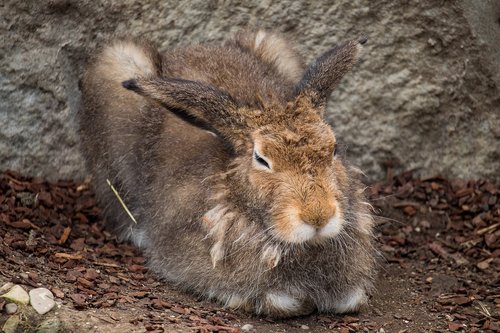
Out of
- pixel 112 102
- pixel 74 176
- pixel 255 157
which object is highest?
pixel 255 157

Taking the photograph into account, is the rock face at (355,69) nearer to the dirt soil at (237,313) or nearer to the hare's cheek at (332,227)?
the dirt soil at (237,313)

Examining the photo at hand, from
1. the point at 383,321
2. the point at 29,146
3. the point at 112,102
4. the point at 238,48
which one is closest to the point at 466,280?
the point at 383,321

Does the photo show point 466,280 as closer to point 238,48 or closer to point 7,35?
point 238,48

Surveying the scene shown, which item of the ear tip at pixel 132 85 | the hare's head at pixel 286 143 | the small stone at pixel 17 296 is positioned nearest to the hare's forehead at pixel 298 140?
the hare's head at pixel 286 143

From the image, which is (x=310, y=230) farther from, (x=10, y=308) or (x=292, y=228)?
(x=10, y=308)

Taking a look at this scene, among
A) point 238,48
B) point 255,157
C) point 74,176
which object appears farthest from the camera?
point 74,176

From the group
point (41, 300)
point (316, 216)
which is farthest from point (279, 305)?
point (41, 300)

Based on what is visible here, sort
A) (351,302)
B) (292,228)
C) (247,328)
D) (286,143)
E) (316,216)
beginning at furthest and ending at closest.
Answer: (351,302), (247,328), (286,143), (292,228), (316,216)

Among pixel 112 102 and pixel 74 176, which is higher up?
pixel 112 102

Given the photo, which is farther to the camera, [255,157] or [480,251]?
[480,251]
